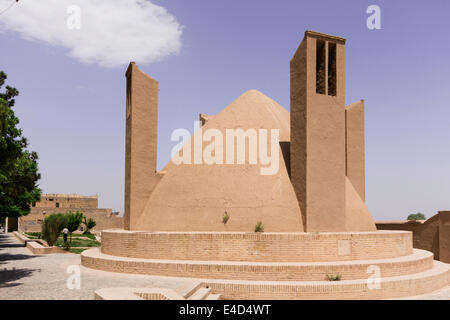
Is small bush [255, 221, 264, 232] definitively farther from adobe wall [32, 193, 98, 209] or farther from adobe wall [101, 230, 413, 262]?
adobe wall [32, 193, 98, 209]

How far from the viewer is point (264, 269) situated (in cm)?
980

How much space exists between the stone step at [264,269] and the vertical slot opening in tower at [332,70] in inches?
230

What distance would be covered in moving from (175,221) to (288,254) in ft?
13.0

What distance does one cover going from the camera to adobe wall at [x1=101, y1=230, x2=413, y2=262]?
34.7ft

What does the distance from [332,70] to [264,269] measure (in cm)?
742

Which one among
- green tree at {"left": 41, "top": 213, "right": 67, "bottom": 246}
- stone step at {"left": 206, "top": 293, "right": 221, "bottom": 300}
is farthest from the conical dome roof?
green tree at {"left": 41, "top": 213, "right": 67, "bottom": 246}

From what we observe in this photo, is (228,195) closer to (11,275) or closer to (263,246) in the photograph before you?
(263,246)

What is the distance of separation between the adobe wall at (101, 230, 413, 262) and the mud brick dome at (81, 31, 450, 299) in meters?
0.03

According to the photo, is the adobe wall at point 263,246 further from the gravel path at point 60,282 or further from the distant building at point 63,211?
the distant building at point 63,211

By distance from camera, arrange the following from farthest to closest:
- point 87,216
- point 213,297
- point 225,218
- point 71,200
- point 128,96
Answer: point 71,200 < point 87,216 < point 128,96 < point 225,218 < point 213,297

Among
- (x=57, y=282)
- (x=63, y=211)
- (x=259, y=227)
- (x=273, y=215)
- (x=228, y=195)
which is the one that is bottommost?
(x=63, y=211)

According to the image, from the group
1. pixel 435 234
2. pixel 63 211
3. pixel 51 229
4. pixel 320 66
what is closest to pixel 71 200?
pixel 63 211

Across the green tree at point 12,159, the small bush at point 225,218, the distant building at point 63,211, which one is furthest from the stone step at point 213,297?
the distant building at point 63,211

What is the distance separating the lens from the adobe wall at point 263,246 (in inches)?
416
